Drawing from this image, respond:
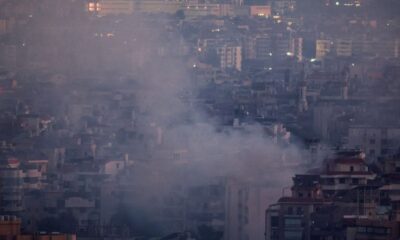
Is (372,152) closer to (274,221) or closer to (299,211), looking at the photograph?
(299,211)

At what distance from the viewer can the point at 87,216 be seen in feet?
94.9

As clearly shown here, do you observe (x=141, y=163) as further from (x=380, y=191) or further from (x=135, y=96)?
(x=135, y=96)

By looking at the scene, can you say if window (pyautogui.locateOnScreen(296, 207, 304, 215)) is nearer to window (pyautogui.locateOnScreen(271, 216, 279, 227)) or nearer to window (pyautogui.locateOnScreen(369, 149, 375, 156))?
window (pyautogui.locateOnScreen(271, 216, 279, 227))

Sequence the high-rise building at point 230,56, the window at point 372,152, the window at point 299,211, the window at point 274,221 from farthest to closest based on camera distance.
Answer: the high-rise building at point 230,56 < the window at point 372,152 < the window at point 299,211 < the window at point 274,221

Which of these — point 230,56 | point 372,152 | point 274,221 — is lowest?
point 230,56

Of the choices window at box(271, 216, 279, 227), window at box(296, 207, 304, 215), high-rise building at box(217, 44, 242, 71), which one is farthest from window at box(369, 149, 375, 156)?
high-rise building at box(217, 44, 242, 71)

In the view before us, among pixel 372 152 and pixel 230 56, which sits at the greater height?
pixel 372 152

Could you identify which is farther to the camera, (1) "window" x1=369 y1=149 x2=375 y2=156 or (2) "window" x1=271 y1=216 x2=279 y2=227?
(1) "window" x1=369 y1=149 x2=375 y2=156

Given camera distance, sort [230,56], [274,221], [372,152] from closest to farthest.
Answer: [274,221], [372,152], [230,56]

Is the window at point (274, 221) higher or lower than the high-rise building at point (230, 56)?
higher

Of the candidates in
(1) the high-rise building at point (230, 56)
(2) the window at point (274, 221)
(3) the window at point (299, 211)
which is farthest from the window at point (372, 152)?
(1) the high-rise building at point (230, 56)

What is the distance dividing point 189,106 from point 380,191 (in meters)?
16.1

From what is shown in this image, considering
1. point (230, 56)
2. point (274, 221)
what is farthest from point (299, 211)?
point (230, 56)

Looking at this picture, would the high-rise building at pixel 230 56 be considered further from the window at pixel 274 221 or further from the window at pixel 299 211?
the window at pixel 274 221
